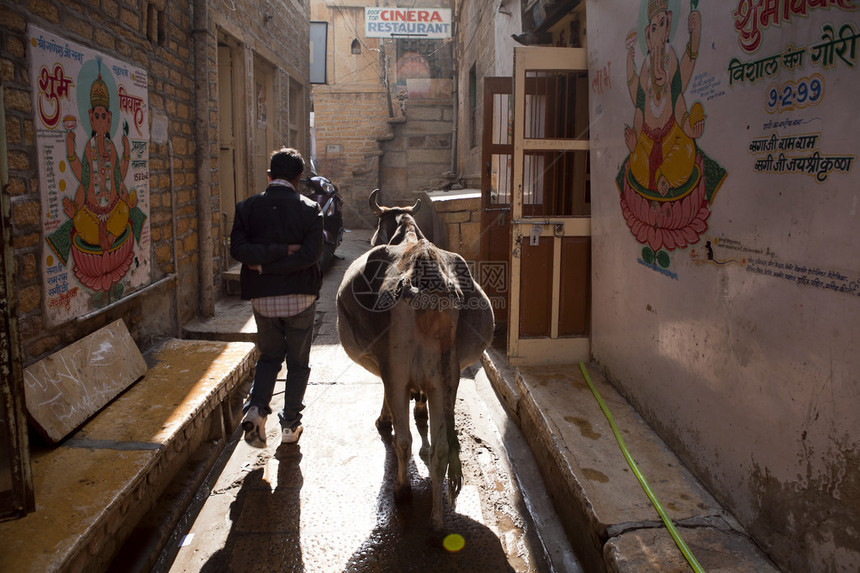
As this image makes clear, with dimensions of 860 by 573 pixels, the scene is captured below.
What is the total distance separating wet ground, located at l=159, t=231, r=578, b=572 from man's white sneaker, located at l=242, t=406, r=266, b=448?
0.78ft

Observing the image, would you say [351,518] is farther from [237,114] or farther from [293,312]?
[237,114]

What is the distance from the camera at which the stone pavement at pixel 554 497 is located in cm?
255

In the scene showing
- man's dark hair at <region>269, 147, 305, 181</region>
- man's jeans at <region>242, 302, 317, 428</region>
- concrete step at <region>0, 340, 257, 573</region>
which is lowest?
concrete step at <region>0, 340, 257, 573</region>

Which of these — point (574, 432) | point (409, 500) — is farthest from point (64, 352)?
point (574, 432)

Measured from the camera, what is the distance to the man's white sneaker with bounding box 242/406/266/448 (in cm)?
352

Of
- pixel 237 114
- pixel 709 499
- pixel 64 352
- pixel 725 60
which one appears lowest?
pixel 709 499

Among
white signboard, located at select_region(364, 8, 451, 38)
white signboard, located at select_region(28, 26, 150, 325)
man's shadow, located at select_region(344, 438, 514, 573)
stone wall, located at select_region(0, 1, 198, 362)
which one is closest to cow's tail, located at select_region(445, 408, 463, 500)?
man's shadow, located at select_region(344, 438, 514, 573)

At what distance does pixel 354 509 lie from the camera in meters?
3.24

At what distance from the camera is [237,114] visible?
25.7 ft

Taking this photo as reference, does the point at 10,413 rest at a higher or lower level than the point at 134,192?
lower

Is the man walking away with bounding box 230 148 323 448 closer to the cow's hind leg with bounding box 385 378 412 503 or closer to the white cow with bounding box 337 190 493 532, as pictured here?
the white cow with bounding box 337 190 493 532

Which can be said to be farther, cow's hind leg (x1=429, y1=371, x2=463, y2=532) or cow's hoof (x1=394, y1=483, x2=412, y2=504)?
cow's hoof (x1=394, y1=483, x2=412, y2=504)

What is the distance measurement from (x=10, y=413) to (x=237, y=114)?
6.17 meters

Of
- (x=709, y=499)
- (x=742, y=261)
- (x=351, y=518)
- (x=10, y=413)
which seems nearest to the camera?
(x=10, y=413)
